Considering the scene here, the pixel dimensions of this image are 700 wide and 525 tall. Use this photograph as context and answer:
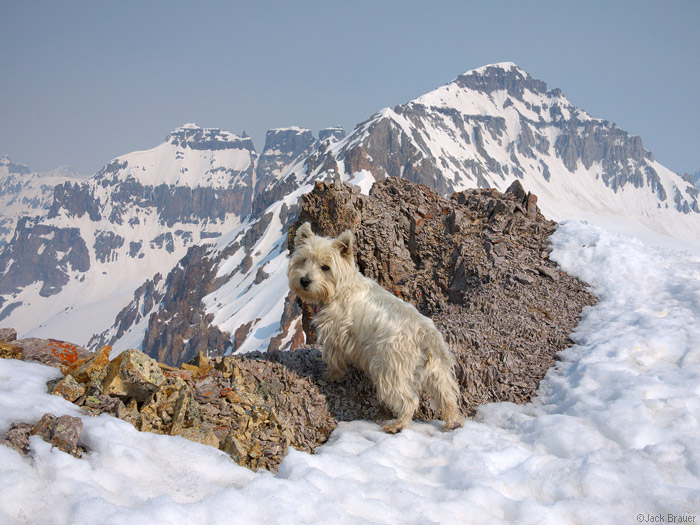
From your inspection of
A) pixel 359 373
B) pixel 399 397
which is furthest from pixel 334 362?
pixel 399 397


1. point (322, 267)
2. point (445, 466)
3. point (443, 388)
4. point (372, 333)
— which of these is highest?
point (322, 267)

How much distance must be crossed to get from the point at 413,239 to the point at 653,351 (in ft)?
26.3

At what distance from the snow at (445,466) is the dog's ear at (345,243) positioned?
308 cm

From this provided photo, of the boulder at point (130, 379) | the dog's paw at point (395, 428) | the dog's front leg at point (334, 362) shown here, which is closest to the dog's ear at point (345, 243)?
the dog's front leg at point (334, 362)

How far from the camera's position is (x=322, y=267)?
770 cm

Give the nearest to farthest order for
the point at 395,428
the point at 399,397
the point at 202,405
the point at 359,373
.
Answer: the point at 202,405 → the point at 395,428 → the point at 399,397 → the point at 359,373

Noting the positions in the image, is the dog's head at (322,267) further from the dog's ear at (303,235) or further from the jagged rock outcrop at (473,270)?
the jagged rock outcrop at (473,270)

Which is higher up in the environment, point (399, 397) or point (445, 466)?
point (399, 397)

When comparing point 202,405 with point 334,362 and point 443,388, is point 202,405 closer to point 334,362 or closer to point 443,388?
point 334,362

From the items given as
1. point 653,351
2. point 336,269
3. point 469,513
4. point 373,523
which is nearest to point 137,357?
point 336,269

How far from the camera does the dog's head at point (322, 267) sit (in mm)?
7609

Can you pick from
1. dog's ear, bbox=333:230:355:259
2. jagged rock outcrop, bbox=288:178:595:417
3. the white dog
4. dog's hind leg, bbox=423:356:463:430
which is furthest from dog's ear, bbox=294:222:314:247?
jagged rock outcrop, bbox=288:178:595:417

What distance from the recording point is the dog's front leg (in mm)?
8102

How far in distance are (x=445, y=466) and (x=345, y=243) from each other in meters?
3.94
